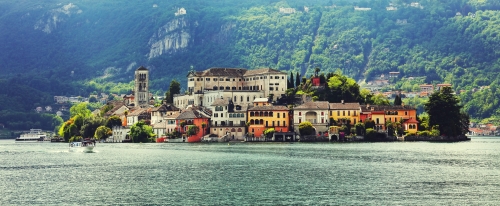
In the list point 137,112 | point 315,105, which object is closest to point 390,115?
point 315,105

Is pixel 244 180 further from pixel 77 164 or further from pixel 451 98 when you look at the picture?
pixel 451 98

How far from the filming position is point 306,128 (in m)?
133

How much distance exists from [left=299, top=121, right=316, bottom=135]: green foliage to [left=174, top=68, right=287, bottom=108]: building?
19.5m

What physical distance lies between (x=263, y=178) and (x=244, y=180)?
1931 millimetres

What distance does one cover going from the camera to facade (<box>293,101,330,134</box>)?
441 ft

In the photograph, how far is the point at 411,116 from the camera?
137625 millimetres

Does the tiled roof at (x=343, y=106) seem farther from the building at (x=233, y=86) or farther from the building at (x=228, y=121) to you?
the building at (x=233, y=86)

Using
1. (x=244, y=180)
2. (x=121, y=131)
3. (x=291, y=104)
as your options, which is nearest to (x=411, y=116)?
(x=291, y=104)

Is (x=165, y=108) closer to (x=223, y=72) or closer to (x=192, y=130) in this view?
(x=223, y=72)

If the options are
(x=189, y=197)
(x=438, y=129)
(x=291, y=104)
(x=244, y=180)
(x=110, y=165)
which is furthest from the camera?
(x=291, y=104)

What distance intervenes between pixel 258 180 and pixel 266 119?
7387 centimetres

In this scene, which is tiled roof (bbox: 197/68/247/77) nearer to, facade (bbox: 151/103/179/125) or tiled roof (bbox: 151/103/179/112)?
tiled roof (bbox: 151/103/179/112)

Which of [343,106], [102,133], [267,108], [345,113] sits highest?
[343,106]

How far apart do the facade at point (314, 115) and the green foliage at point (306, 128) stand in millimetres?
1612
